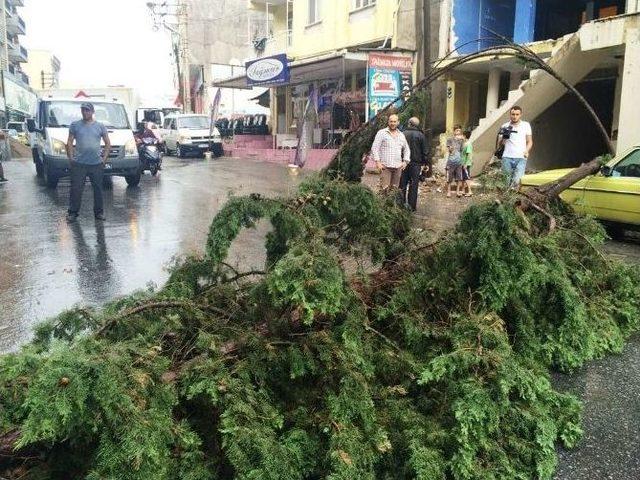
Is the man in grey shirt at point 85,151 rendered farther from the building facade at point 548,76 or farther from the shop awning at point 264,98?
the shop awning at point 264,98

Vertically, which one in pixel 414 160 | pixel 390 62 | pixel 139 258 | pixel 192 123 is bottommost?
pixel 139 258

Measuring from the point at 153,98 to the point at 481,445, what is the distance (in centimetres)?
A: 6919

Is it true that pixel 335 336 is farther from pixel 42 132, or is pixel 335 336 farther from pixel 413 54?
pixel 413 54

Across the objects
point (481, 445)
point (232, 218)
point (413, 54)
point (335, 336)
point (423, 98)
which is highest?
point (413, 54)

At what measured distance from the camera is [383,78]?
1712cm

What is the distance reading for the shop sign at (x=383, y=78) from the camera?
55.6 feet

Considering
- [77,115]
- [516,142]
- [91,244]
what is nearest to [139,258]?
[91,244]

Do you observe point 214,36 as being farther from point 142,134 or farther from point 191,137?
point 142,134

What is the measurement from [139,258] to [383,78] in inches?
466

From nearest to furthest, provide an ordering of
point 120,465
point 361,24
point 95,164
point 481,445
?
point 120,465 < point 481,445 < point 95,164 < point 361,24

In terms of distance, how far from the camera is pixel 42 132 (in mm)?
14156

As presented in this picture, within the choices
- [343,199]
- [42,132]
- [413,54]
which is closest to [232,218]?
[343,199]

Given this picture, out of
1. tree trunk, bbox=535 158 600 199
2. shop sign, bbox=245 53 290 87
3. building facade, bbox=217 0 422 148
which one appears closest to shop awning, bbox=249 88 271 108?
building facade, bbox=217 0 422 148

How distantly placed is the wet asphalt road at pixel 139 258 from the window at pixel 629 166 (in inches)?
40.7
